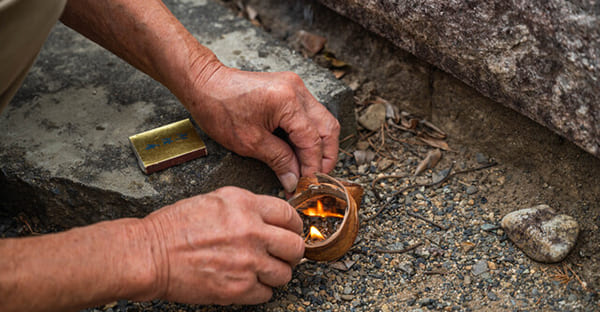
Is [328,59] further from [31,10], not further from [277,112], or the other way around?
[31,10]

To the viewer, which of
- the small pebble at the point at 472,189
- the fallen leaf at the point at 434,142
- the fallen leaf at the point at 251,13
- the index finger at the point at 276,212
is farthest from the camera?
the fallen leaf at the point at 251,13

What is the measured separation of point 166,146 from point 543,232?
1.71 meters

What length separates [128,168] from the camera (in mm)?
2629

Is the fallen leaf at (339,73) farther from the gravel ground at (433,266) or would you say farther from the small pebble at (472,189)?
the small pebble at (472,189)

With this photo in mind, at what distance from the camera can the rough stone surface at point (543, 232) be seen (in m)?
2.26

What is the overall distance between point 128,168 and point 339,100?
112 cm

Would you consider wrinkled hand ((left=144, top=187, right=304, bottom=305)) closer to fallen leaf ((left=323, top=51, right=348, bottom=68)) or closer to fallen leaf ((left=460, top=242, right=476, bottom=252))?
fallen leaf ((left=460, top=242, right=476, bottom=252))

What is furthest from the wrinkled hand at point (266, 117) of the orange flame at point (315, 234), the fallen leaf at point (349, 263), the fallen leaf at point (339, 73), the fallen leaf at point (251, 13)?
the fallen leaf at point (251, 13)

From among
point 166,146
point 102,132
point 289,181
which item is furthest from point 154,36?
point 289,181

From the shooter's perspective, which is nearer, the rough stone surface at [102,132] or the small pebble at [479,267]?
the small pebble at [479,267]

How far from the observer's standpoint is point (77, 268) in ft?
5.74

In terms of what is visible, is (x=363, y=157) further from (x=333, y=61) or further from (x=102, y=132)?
(x=102, y=132)

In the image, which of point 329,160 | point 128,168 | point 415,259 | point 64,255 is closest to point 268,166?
point 329,160

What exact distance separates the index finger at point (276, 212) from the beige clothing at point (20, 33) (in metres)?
1.00
